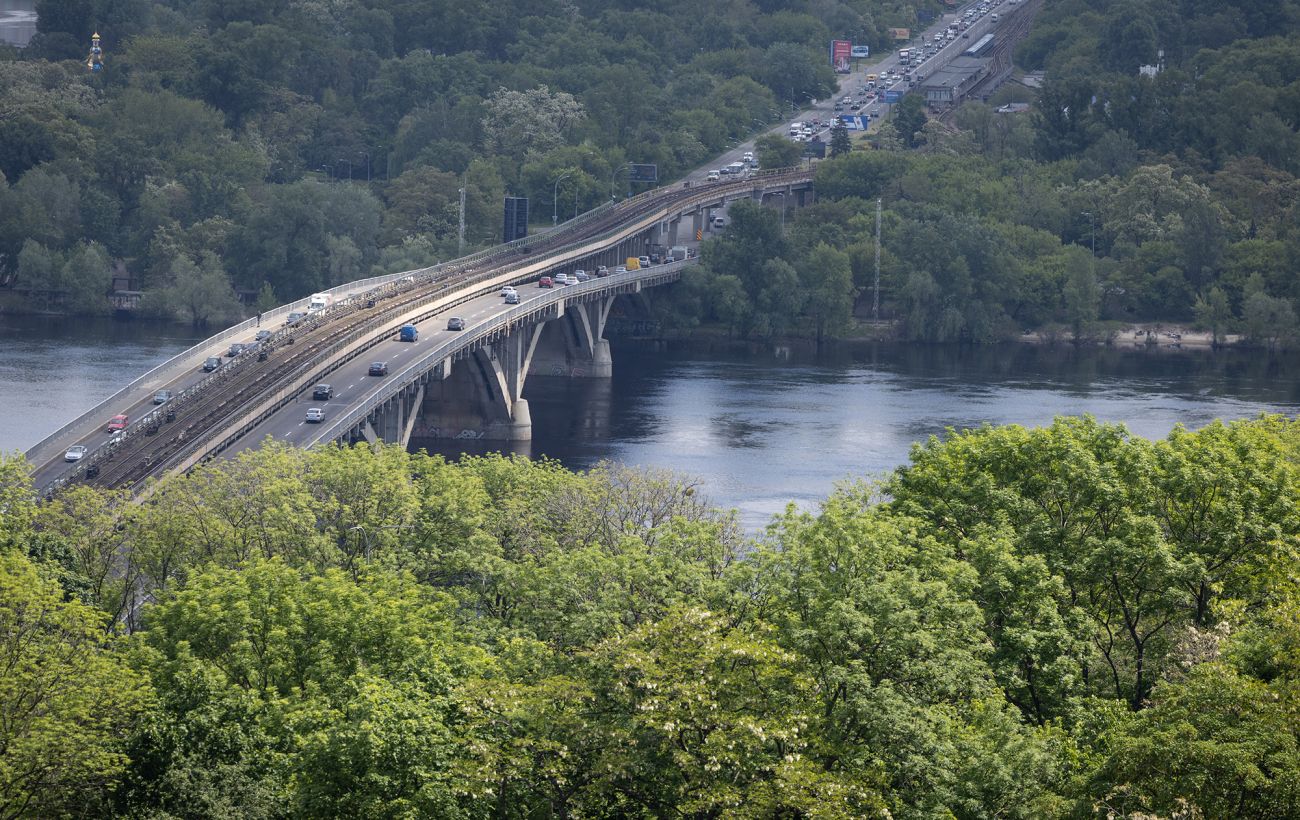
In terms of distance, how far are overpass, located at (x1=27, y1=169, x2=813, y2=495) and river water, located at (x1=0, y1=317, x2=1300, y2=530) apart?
146 inches

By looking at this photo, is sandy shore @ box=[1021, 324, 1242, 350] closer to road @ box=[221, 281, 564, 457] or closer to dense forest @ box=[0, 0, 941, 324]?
dense forest @ box=[0, 0, 941, 324]

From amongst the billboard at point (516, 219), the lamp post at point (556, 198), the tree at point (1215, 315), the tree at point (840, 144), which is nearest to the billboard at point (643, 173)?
the lamp post at point (556, 198)

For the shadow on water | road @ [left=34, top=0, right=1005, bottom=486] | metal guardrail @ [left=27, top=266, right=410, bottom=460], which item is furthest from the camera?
the shadow on water

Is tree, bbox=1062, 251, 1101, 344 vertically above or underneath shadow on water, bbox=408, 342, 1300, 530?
above

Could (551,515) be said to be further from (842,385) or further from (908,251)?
(908,251)

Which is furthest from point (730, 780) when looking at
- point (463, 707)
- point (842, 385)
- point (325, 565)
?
point (842, 385)

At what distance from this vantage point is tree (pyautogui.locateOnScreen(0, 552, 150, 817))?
38.5m

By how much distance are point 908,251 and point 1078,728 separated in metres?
124

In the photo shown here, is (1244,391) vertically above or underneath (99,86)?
underneath

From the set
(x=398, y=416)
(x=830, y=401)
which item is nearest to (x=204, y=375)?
(x=398, y=416)

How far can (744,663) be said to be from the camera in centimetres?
3722

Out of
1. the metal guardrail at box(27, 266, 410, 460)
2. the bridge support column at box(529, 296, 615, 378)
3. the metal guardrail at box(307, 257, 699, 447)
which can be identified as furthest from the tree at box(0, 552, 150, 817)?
the bridge support column at box(529, 296, 615, 378)

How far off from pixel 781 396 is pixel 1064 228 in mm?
56254

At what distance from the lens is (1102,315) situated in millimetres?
165750
